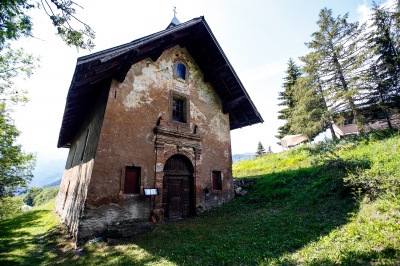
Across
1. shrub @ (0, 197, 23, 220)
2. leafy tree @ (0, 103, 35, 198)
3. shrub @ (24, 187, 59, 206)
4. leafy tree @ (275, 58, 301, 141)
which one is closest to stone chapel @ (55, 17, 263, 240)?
leafy tree @ (0, 103, 35, 198)

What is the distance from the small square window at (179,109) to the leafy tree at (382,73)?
1449cm

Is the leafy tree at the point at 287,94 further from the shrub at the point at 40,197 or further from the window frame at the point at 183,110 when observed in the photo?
the shrub at the point at 40,197

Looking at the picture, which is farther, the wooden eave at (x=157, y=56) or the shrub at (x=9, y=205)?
the shrub at (x=9, y=205)

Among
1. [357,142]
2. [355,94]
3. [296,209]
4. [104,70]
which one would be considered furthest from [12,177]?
[355,94]

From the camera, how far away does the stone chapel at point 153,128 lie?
277 inches

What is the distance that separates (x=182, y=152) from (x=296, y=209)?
5.28m

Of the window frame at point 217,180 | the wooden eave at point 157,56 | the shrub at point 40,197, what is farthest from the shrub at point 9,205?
the shrub at point 40,197

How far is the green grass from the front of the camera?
421 cm

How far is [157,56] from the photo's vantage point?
31.0ft

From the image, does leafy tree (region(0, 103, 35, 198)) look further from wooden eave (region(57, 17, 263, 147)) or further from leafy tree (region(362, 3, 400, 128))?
leafy tree (region(362, 3, 400, 128))

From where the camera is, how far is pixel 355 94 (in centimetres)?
1548

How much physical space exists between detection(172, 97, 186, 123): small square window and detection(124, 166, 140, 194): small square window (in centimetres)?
332

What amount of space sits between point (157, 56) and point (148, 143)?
4200 millimetres

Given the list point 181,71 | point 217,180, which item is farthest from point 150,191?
point 181,71
